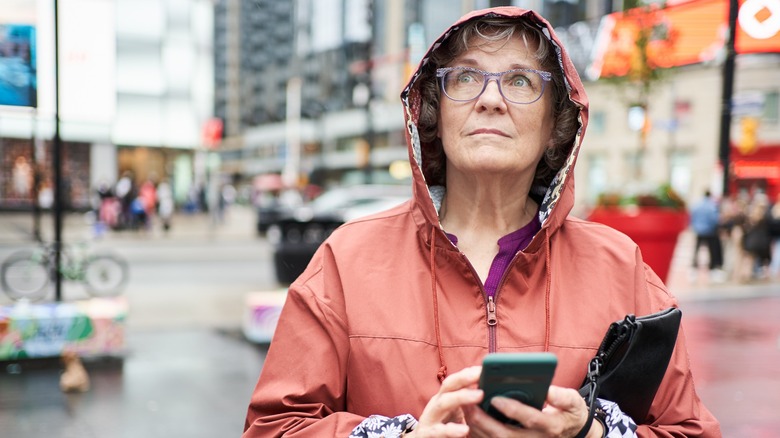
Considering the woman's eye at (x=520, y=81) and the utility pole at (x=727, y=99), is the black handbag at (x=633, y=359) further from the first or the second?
the utility pole at (x=727, y=99)

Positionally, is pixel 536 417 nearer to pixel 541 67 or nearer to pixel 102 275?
pixel 541 67

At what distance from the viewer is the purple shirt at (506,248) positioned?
1786 millimetres

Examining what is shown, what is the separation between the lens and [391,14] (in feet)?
220

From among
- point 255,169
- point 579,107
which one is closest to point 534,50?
point 579,107

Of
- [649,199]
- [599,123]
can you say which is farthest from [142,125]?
[649,199]

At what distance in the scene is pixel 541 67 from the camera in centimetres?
177

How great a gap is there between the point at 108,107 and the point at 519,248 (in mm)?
7606

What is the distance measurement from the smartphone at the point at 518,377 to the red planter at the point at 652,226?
7.50 metres

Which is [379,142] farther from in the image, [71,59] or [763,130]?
[71,59]

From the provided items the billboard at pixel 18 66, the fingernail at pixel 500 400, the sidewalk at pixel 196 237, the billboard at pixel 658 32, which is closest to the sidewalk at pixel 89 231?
the sidewalk at pixel 196 237

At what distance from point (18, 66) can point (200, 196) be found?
31950mm

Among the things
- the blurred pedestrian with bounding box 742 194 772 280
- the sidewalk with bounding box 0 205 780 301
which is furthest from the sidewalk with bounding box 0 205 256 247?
the blurred pedestrian with bounding box 742 194 772 280

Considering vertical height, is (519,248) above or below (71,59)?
below

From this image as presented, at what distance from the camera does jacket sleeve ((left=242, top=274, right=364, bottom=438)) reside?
162cm
